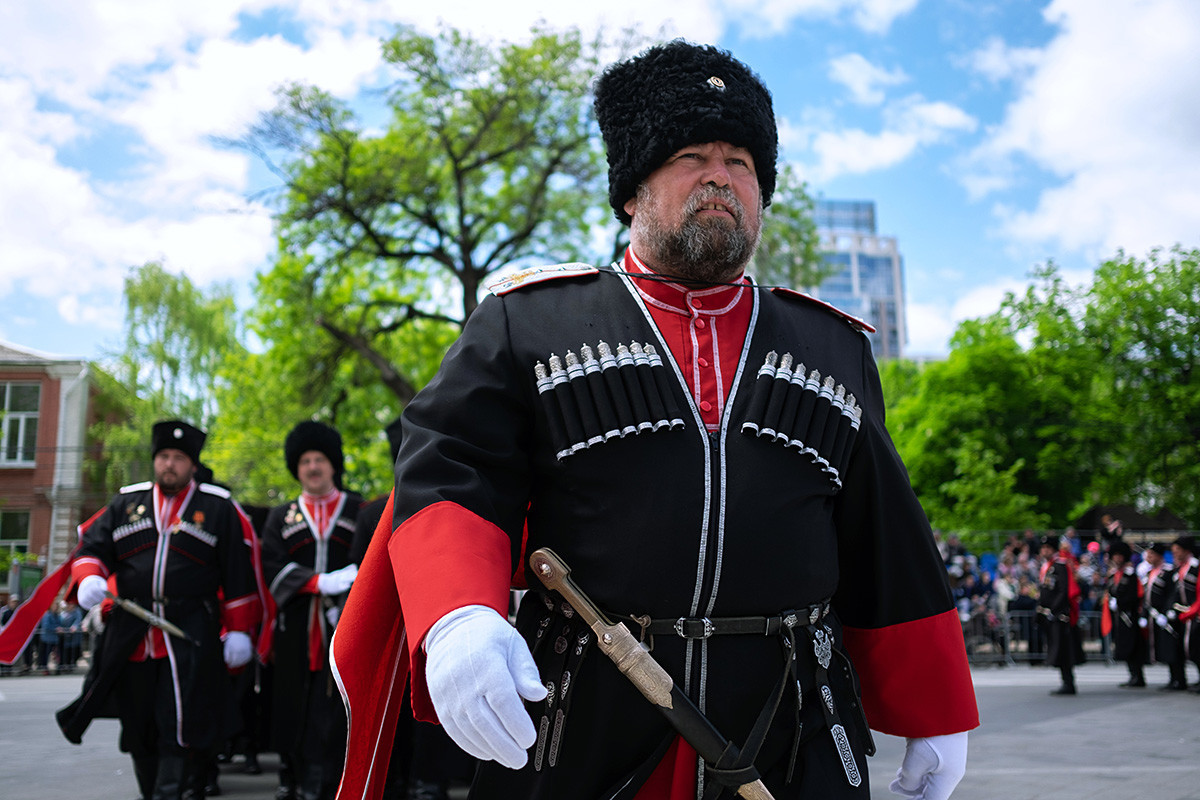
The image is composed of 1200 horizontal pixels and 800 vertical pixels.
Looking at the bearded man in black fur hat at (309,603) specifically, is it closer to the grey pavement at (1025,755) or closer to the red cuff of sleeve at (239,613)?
the red cuff of sleeve at (239,613)

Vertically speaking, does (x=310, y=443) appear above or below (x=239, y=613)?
above

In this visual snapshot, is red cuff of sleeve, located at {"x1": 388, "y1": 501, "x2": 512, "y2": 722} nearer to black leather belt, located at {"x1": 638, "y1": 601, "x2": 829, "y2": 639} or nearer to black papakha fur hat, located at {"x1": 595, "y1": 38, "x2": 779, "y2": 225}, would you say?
black leather belt, located at {"x1": 638, "y1": 601, "x2": 829, "y2": 639}

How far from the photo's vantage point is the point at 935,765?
252 centimetres

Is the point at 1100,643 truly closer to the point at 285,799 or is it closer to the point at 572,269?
the point at 285,799

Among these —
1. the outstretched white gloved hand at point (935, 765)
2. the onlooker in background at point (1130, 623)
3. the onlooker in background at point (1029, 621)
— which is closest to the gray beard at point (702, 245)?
the outstretched white gloved hand at point (935, 765)

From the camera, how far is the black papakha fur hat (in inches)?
104

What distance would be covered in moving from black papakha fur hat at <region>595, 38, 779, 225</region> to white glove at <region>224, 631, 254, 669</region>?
17.5ft

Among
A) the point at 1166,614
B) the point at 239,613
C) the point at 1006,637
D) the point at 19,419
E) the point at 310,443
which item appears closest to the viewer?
the point at 239,613

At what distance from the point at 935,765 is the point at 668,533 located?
881mm

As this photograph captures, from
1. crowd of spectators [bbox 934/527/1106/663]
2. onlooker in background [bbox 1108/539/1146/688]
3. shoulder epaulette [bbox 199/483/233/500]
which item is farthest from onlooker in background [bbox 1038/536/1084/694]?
shoulder epaulette [bbox 199/483/233/500]

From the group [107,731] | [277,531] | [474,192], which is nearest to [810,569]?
[277,531]

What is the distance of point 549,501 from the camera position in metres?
2.44

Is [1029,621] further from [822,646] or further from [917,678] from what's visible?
[822,646]

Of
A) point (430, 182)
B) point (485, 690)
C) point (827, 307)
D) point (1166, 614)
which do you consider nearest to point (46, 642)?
point (430, 182)
